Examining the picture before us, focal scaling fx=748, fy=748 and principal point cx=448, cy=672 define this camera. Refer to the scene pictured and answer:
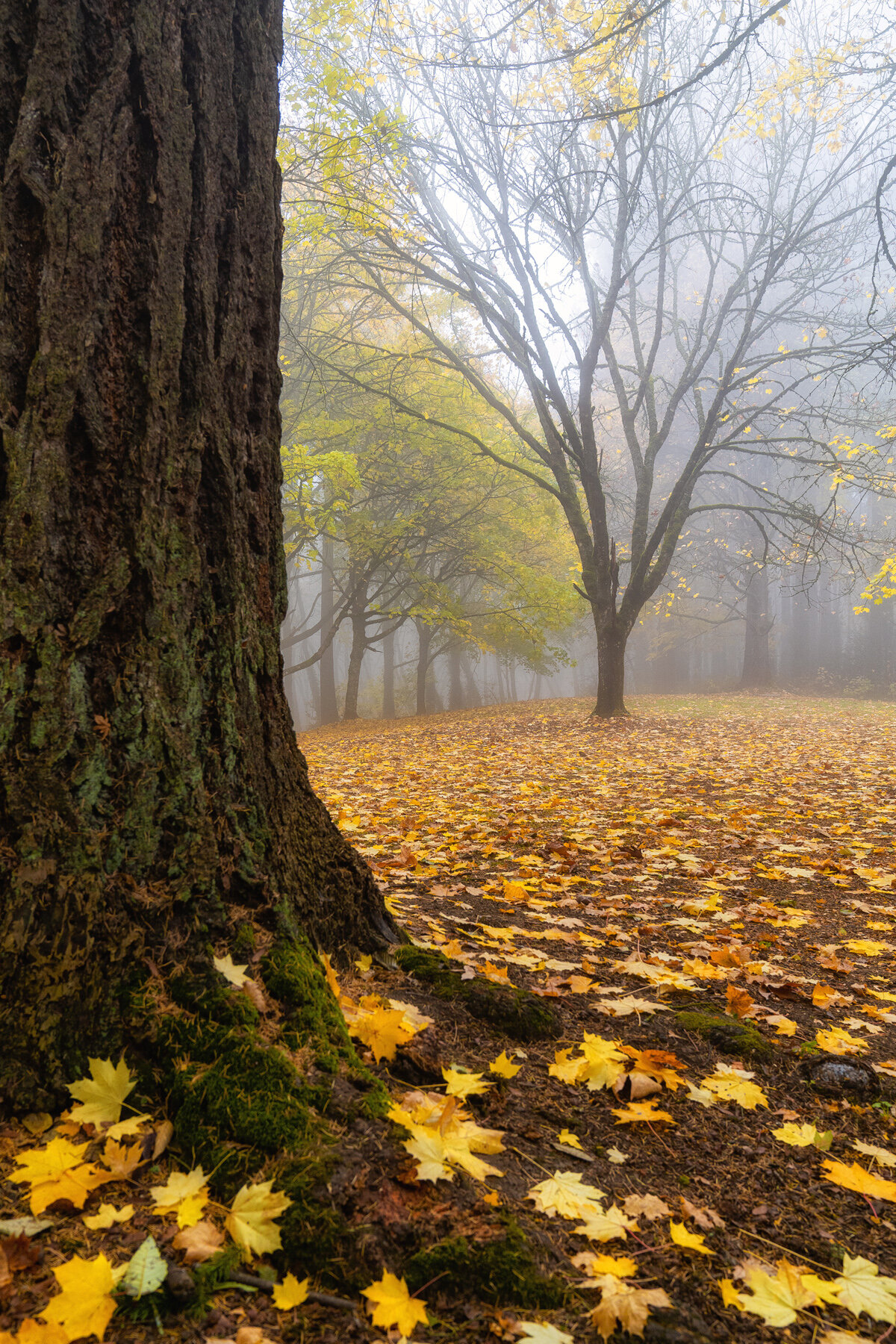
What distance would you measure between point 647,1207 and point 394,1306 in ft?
2.07

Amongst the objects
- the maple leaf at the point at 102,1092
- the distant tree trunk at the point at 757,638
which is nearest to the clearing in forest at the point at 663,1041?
the maple leaf at the point at 102,1092

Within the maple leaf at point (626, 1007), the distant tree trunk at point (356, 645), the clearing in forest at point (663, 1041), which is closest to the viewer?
the clearing in forest at point (663, 1041)

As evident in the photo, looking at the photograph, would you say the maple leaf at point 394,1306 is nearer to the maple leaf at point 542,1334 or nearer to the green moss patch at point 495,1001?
the maple leaf at point 542,1334

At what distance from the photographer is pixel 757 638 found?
24266mm

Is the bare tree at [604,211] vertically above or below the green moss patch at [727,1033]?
above

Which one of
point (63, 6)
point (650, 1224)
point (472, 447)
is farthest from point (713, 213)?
Result: point (650, 1224)

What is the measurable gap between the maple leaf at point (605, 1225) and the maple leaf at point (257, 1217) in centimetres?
60

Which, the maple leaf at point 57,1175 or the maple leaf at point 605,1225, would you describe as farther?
the maple leaf at point 605,1225

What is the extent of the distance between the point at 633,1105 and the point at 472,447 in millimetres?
15754

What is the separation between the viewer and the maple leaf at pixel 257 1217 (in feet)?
4.40

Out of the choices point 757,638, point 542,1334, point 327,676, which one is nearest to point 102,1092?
point 542,1334

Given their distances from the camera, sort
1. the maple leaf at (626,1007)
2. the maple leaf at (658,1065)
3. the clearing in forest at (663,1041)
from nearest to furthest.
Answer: the clearing in forest at (663,1041) < the maple leaf at (658,1065) < the maple leaf at (626,1007)

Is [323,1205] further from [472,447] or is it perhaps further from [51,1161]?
[472,447]

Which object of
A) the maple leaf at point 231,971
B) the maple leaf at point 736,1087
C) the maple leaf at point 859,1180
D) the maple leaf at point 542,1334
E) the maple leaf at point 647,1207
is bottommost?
the maple leaf at point 859,1180
